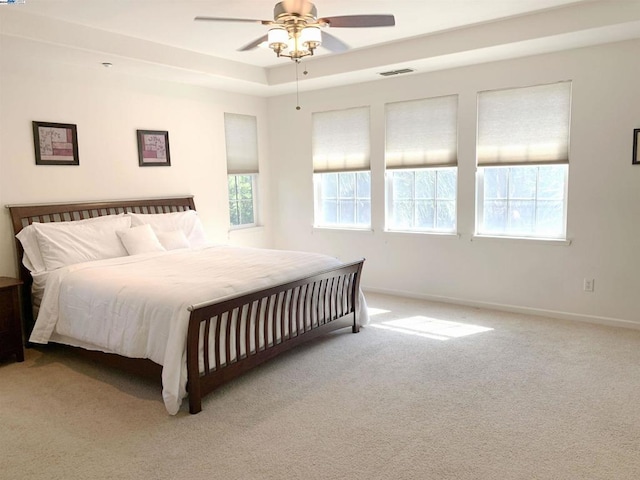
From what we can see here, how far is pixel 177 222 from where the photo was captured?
5004mm

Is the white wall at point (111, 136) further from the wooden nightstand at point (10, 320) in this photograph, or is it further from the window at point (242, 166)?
the wooden nightstand at point (10, 320)

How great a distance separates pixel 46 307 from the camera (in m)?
3.70

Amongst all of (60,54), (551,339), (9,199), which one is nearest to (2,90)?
(60,54)

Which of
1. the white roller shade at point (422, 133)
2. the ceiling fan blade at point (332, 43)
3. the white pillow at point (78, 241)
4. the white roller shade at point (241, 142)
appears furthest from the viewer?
the white roller shade at point (241, 142)

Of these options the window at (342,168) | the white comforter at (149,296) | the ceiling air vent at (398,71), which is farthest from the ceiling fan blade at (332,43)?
the window at (342,168)

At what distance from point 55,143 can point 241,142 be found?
2333 mm

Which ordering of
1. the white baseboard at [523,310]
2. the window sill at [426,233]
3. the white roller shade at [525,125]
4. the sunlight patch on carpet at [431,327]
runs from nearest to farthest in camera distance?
the sunlight patch on carpet at [431,327] < the white baseboard at [523,310] < the white roller shade at [525,125] < the window sill at [426,233]

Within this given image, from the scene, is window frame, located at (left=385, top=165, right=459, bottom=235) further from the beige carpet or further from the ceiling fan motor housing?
the ceiling fan motor housing

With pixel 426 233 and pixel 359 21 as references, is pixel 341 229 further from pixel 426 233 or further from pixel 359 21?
pixel 359 21

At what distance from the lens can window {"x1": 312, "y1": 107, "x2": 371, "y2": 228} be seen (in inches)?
225

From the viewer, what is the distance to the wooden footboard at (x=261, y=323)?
2.89m

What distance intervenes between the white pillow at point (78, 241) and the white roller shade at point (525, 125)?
372 cm

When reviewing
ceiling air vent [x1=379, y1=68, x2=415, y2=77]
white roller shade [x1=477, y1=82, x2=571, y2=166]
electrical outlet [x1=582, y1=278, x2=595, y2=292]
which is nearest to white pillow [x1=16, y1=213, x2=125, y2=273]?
ceiling air vent [x1=379, y1=68, x2=415, y2=77]

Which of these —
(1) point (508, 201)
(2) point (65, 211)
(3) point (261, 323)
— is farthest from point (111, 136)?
(1) point (508, 201)
